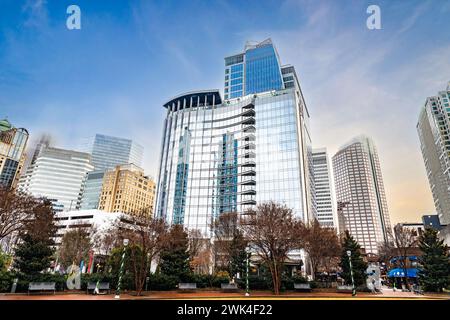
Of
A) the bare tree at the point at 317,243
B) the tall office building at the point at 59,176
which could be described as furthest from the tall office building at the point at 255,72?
the tall office building at the point at 59,176

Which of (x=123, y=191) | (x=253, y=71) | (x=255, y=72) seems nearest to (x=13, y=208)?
(x=255, y=72)

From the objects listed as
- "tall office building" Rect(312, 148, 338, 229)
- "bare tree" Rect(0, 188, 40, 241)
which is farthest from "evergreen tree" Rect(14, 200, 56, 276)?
"tall office building" Rect(312, 148, 338, 229)

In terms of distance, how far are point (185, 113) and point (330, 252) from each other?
49.4 meters

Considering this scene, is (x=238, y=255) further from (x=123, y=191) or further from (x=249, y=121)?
(x=123, y=191)

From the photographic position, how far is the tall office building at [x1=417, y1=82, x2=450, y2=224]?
57.2 metres

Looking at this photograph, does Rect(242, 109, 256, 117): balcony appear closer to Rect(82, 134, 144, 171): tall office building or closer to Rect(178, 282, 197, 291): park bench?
Rect(178, 282, 197, 291): park bench

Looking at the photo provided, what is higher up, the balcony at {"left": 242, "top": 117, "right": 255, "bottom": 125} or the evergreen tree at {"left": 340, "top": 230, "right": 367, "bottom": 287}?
the balcony at {"left": 242, "top": 117, "right": 255, "bottom": 125}

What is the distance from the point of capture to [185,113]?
66.6 m

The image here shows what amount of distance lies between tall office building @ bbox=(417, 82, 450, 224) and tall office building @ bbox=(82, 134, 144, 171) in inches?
4597

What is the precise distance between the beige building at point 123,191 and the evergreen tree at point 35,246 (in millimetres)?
76450

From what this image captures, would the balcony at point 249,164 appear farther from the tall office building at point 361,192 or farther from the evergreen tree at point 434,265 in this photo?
the tall office building at point 361,192
